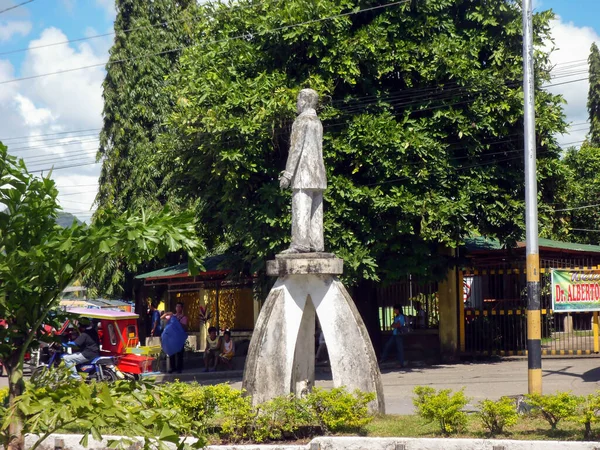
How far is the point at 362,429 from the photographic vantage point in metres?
10.1

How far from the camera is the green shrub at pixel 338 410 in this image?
388 inches

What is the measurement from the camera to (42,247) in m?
5.67

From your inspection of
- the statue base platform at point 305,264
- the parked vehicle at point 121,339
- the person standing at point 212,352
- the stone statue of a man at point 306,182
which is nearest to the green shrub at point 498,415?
the statue base platform at point 305,264

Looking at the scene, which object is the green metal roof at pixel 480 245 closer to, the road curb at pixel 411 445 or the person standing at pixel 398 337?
the person standing at pixel 398 337

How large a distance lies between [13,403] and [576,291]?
1532cm

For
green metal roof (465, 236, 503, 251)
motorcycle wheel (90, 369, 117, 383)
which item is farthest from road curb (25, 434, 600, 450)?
green metal roof (465, 236, 503, 251)

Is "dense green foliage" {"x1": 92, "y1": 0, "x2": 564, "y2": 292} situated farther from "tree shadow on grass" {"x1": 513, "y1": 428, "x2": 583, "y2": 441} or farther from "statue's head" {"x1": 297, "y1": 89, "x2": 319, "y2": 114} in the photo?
"tree shadow on grass" {"x1": 513, "y1": 428, "x2": 583, "y2": 441}

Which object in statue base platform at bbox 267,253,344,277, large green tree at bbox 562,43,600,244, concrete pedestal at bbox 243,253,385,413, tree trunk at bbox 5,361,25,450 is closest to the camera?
tree trunk at bbox 5,361,25,450

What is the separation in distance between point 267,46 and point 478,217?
582 cm

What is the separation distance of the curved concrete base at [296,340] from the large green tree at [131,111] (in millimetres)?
17105

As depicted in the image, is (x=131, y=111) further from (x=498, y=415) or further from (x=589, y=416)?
(x=589, y=416)

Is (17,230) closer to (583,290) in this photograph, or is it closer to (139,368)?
(139,368)

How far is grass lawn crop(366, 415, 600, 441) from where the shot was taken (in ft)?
31.3

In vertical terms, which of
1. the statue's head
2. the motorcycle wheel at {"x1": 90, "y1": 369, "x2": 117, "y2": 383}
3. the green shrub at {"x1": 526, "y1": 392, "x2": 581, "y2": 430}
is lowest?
the motorcycle wheel at {"x1": 90, "y1": 369, "x2": 117, "y2": 383}
